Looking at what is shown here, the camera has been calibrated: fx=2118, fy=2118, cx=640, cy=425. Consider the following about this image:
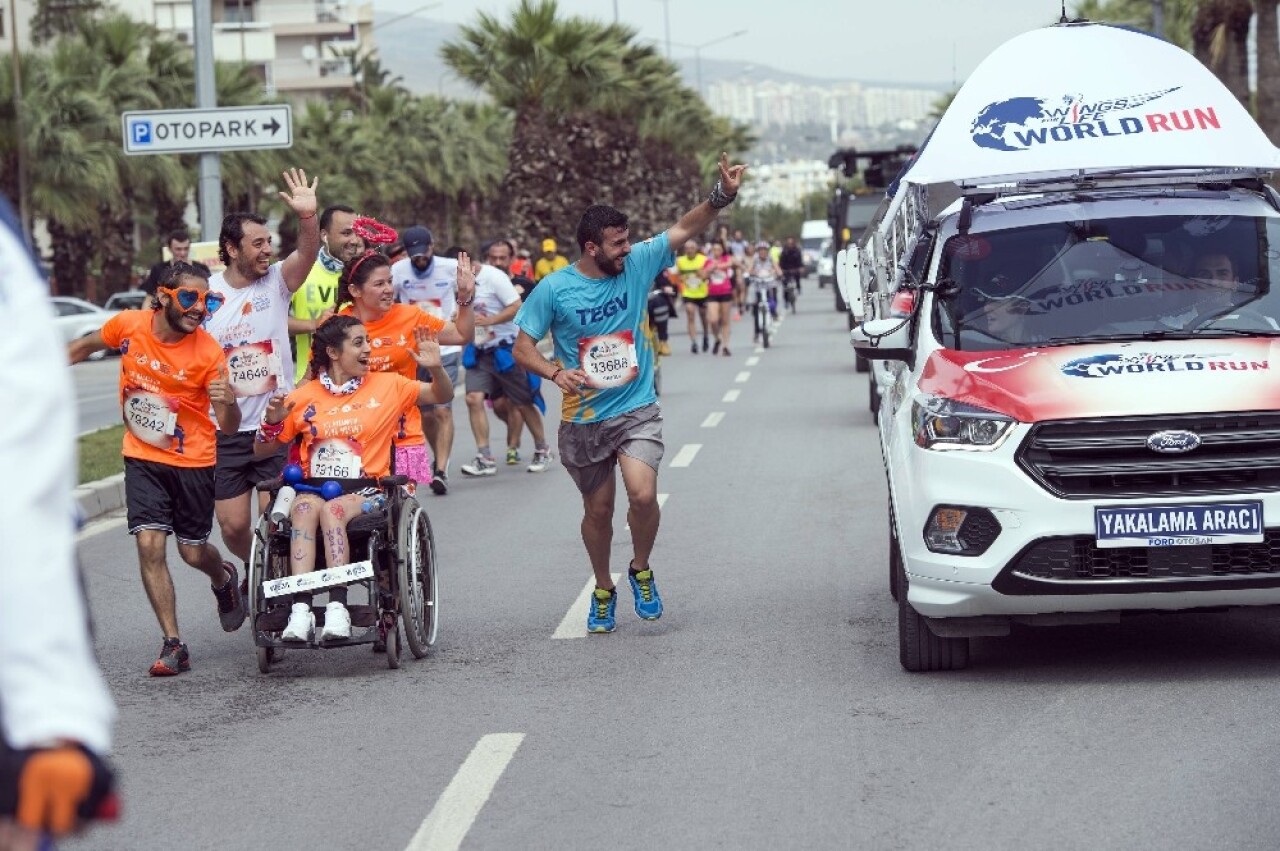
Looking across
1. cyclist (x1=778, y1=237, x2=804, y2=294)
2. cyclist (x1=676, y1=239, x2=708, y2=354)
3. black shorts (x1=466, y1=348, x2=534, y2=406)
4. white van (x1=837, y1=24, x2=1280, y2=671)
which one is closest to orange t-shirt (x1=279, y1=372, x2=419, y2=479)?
white van (x1=837, y1=24, x2=1280, y2=671)

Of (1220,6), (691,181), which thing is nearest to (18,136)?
(1220,6)

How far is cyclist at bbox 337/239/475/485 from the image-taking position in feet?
→ 30.2

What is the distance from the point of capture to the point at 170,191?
4766 centimetres

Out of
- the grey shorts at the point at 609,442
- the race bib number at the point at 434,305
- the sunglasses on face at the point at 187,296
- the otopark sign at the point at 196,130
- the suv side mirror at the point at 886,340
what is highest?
the otopark sign at the point at 196,130

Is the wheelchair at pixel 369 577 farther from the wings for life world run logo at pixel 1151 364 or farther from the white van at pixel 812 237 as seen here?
the white van at pixel 812 237

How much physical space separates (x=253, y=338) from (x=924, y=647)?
3.47 m

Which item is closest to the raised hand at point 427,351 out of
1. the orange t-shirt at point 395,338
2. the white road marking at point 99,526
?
the orange t-shirt at point 395,338

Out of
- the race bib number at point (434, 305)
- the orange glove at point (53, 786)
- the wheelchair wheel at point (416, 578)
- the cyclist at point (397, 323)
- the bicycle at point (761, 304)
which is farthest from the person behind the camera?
the bicycle at point (761, 304)

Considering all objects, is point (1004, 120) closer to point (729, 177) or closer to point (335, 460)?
point (729, 177)

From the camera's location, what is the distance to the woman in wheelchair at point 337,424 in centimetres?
838

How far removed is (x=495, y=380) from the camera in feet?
55.1

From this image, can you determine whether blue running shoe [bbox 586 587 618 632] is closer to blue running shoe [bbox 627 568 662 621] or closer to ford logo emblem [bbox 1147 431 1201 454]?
blue running shoe [bbox 627 568 662 621]

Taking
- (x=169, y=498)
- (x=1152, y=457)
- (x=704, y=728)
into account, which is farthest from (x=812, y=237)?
(x=704, y=728)

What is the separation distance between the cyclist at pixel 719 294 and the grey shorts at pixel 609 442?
22.1 meters
